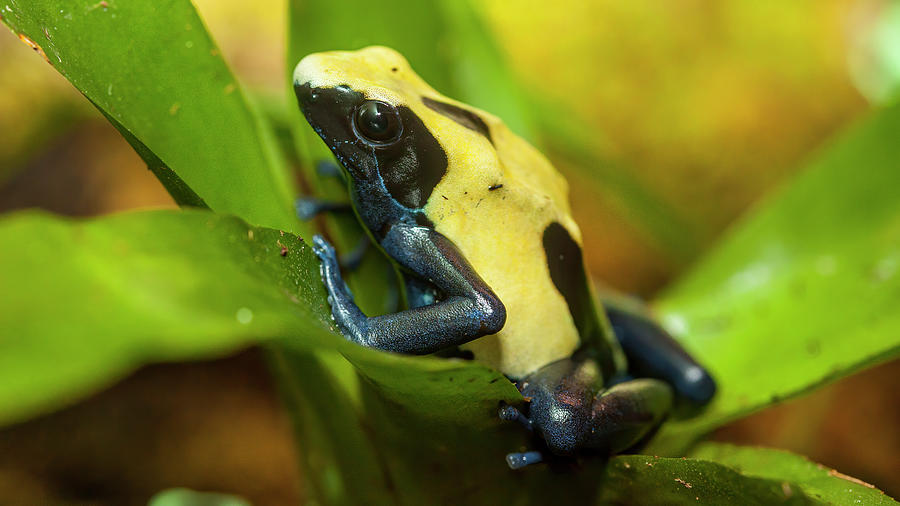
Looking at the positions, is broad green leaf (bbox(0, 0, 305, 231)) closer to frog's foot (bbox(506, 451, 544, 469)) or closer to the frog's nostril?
the frog's nostril

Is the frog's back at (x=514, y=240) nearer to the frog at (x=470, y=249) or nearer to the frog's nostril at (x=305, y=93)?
the frog at (x=470, y=249)

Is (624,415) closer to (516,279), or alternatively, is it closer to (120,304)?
(516,279)

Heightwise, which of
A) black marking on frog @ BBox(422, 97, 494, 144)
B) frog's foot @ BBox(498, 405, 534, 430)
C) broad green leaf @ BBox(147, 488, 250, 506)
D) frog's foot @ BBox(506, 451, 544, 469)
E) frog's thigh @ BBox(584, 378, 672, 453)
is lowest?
broad green leaf @ BBox(147, 488, 250, 506)

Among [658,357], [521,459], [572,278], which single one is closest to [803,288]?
[658,357]

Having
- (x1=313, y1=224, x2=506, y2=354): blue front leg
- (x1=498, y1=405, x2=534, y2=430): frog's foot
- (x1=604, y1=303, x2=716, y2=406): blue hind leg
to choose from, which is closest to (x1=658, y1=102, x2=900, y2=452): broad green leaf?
(x1=604, y1=303, x2=716, y2=406): blue hind leg

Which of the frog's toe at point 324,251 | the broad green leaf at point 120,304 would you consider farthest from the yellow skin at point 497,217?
the broad green leaf at point 120,304
